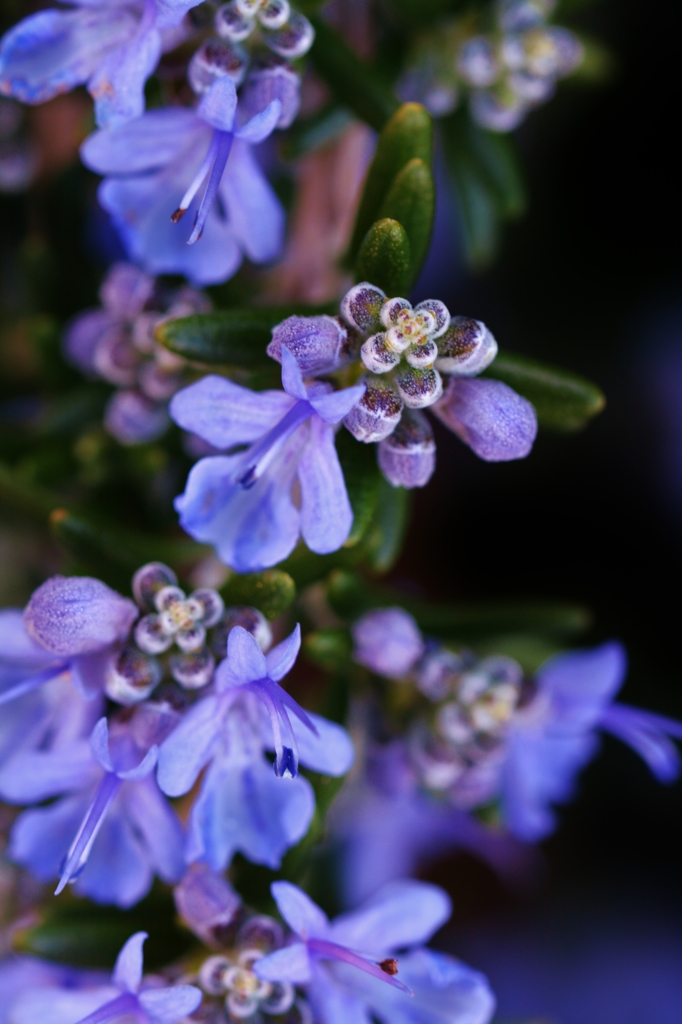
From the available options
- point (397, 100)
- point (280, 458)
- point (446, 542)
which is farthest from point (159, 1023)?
point (446, 542)

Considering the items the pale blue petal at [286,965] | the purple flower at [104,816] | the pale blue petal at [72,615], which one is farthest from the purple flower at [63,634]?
the pale blue petal at [286,965]

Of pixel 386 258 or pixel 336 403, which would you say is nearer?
pixel 336 403

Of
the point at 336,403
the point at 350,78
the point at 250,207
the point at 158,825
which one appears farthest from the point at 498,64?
the point at 158,825

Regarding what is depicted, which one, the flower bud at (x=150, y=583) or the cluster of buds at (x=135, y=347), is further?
the cluster of buds at (x=135, y=347)

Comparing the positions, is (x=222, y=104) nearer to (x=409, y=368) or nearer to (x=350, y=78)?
(x=409, y=368)

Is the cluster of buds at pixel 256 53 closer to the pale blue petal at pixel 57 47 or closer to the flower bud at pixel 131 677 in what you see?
the pale blue petal at pixel 57 47

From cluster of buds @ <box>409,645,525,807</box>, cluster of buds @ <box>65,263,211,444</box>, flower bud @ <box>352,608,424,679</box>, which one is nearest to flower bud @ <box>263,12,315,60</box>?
cluster of buds @ <box>65,263,211,444</box>

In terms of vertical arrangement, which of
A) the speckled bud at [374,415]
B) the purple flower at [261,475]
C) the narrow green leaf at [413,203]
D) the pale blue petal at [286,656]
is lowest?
the pale blue petal at [286,656]
